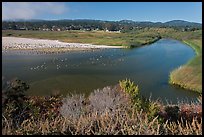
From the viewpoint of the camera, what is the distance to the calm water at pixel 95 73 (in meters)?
19.5

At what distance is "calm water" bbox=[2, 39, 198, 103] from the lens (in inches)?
767

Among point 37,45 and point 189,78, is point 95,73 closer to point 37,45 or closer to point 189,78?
point 189,78

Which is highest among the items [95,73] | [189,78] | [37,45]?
[189,78]

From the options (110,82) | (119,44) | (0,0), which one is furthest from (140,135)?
(119,44)

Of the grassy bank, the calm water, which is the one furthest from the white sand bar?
the grassy bank

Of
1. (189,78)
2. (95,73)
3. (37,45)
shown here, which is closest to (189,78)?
(189,78)

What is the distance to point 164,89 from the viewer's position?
20.0 metres

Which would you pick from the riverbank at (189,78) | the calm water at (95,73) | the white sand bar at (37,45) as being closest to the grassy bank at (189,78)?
the riverbank at (189,78)

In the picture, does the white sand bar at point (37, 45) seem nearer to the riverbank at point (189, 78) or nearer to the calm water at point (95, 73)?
the calm water at point (95, 73)

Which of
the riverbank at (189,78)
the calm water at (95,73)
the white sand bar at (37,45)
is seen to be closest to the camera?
the calm water at (95,73)

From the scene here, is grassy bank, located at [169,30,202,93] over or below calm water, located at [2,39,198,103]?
over

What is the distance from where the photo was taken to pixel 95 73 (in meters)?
24.4

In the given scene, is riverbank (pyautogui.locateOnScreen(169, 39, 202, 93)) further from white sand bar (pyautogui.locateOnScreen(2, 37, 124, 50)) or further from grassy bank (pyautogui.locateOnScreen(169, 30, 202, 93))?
white sand bar (pyautogui.locateOnScreen(2, 37, 124, 50))

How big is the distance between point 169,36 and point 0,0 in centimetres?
6352
